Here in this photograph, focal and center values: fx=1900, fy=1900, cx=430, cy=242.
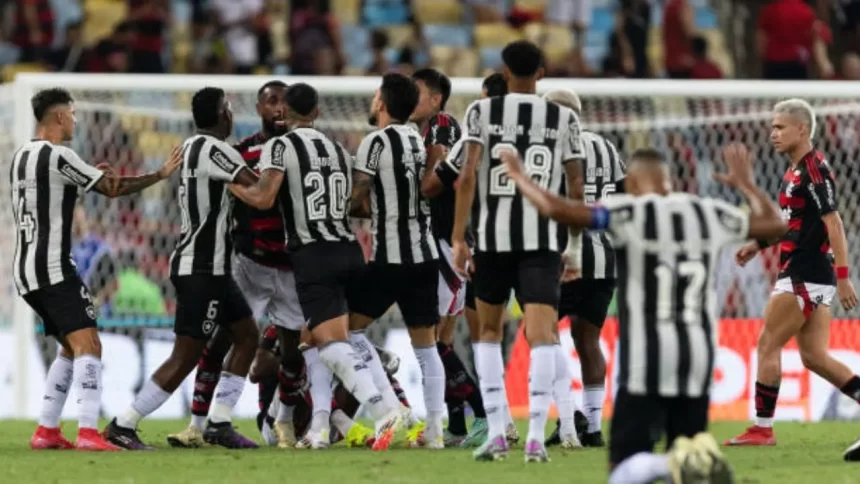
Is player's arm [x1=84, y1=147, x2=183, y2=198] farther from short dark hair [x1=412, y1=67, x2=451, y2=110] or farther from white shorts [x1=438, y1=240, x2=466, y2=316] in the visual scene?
white shorts [x1=438, y1=240, x2=466, y2=316]

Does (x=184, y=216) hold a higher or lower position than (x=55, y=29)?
lower

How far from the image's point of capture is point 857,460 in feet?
34.2

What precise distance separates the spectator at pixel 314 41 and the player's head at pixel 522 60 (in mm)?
11225

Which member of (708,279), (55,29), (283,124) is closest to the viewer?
(708,279)

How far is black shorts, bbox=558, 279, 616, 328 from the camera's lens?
38.4 feet

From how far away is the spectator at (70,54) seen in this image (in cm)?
2155

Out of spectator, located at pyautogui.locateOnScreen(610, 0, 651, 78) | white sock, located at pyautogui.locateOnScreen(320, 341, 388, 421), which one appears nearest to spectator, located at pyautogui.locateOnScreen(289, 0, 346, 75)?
spectator, located at pyautogui.locateOnScreen(610, 0, 651, 78)

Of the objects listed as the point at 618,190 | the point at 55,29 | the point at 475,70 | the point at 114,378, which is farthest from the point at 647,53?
the point at 618,190

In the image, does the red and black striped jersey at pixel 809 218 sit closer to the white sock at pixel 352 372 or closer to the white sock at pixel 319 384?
the white sock at pixel 352 372

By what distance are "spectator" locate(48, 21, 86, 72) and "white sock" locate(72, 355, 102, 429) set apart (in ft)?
35.4

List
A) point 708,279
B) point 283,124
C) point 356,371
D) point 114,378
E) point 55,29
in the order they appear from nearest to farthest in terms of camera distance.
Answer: point 708,279
point 356,371
point 283,124
point 114,378
point 55,29

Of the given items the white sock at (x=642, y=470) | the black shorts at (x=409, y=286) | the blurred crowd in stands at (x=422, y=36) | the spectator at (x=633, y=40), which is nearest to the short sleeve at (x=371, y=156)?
the black shorts at (x=409, y=286)

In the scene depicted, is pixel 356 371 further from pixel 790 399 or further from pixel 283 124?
pixel 790 399

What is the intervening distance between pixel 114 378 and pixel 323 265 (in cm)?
583
